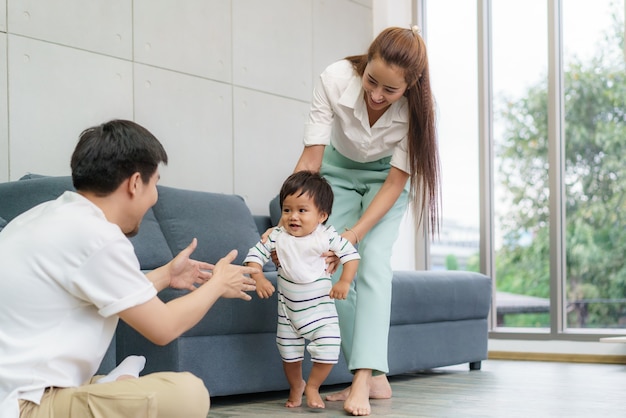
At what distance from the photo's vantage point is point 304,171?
2.64m

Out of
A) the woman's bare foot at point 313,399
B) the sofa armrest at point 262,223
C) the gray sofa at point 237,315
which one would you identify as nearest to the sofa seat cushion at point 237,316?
the gray sofa at point 237,315

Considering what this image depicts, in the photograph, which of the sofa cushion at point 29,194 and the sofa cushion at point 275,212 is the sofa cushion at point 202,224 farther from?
the sofa cushion at point 29,194

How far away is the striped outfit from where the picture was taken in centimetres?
260

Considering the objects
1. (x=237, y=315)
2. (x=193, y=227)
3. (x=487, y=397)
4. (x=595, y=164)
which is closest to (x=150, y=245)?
(x=193, y=227)

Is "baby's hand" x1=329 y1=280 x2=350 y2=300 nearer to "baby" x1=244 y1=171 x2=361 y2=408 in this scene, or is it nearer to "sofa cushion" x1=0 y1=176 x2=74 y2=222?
"baby" x1=244 y1=171 x2=361 y2=408

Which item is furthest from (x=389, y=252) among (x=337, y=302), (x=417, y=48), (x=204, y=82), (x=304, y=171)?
(x=204, y=82)

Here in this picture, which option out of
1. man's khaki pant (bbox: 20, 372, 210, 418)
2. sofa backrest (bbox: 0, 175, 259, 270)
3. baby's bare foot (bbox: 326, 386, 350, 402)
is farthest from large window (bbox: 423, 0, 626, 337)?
man's khaki pant (bbox: 20, 372, 210, 418)

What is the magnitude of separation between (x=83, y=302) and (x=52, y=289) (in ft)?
0.22

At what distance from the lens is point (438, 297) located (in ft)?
12.1

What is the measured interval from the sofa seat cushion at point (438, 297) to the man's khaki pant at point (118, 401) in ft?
6.20

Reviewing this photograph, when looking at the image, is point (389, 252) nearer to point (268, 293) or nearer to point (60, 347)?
point (268, 293)

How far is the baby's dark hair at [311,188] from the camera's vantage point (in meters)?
2.59

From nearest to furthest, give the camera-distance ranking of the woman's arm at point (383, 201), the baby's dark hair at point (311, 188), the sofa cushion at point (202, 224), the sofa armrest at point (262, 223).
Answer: the baby's dark hair at point (311, 188) → the woman's arm at point (383, 201) → the sofa cushion at point (202, 224) → the sofa armrest at point (262, 223)

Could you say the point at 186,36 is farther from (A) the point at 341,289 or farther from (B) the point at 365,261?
(A) the point at 341,289
